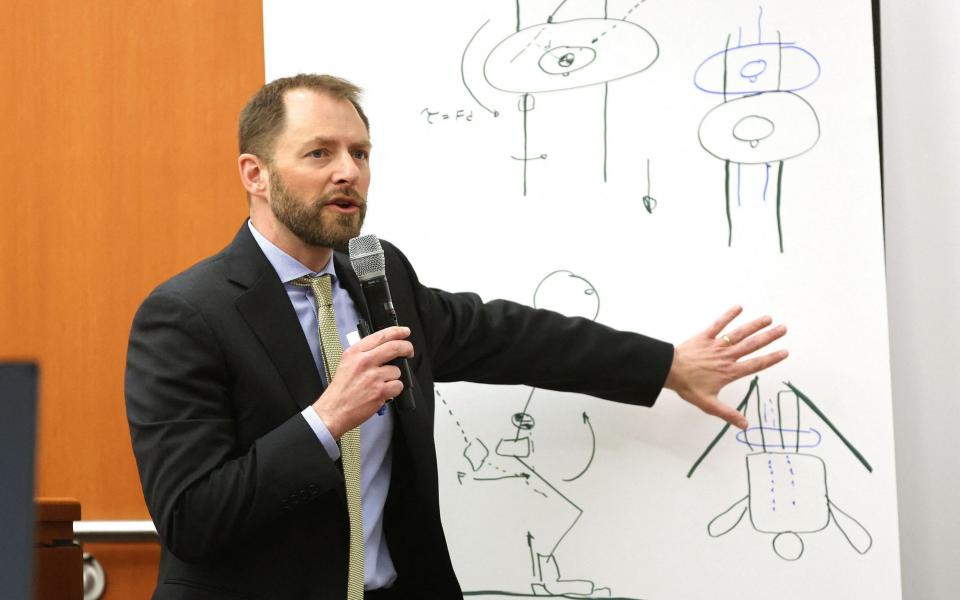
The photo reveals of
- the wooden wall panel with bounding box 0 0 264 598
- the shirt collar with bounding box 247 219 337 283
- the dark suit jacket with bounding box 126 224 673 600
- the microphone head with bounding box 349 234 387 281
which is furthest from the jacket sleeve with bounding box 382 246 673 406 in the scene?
the wooden wall panel with bounding box 0 0 264 598

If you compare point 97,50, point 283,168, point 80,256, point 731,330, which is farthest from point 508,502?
point 97,50

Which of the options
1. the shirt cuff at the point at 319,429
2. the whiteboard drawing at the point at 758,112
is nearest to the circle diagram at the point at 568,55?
the whiteboard drawing at the point at 758,112

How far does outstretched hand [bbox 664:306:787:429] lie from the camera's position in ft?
7.06

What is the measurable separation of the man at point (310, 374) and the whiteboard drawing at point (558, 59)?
1.06 feet

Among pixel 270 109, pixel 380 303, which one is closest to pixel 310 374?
pixel 380 303

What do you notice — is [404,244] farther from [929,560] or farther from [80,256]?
[929,560]

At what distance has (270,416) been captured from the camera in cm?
191

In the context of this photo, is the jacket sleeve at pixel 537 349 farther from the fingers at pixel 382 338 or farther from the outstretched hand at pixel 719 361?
the fingers at pixel 382 338

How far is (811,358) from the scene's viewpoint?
2.17m

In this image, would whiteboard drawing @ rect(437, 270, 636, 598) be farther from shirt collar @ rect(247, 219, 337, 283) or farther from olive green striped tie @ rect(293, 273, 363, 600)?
shirt collar @ rect(247, 219, 337, 283)

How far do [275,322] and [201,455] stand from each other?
30cm

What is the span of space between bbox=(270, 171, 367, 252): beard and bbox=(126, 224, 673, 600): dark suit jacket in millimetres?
91

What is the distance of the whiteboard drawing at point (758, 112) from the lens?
220 cm

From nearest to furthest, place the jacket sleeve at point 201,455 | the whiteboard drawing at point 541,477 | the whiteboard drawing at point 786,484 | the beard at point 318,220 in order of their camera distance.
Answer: the jacket sleeve at point 201,455, the beard at point 318,220, the whiteboard drawing at point 786,484, the whiteboard drawing at point 541,477
